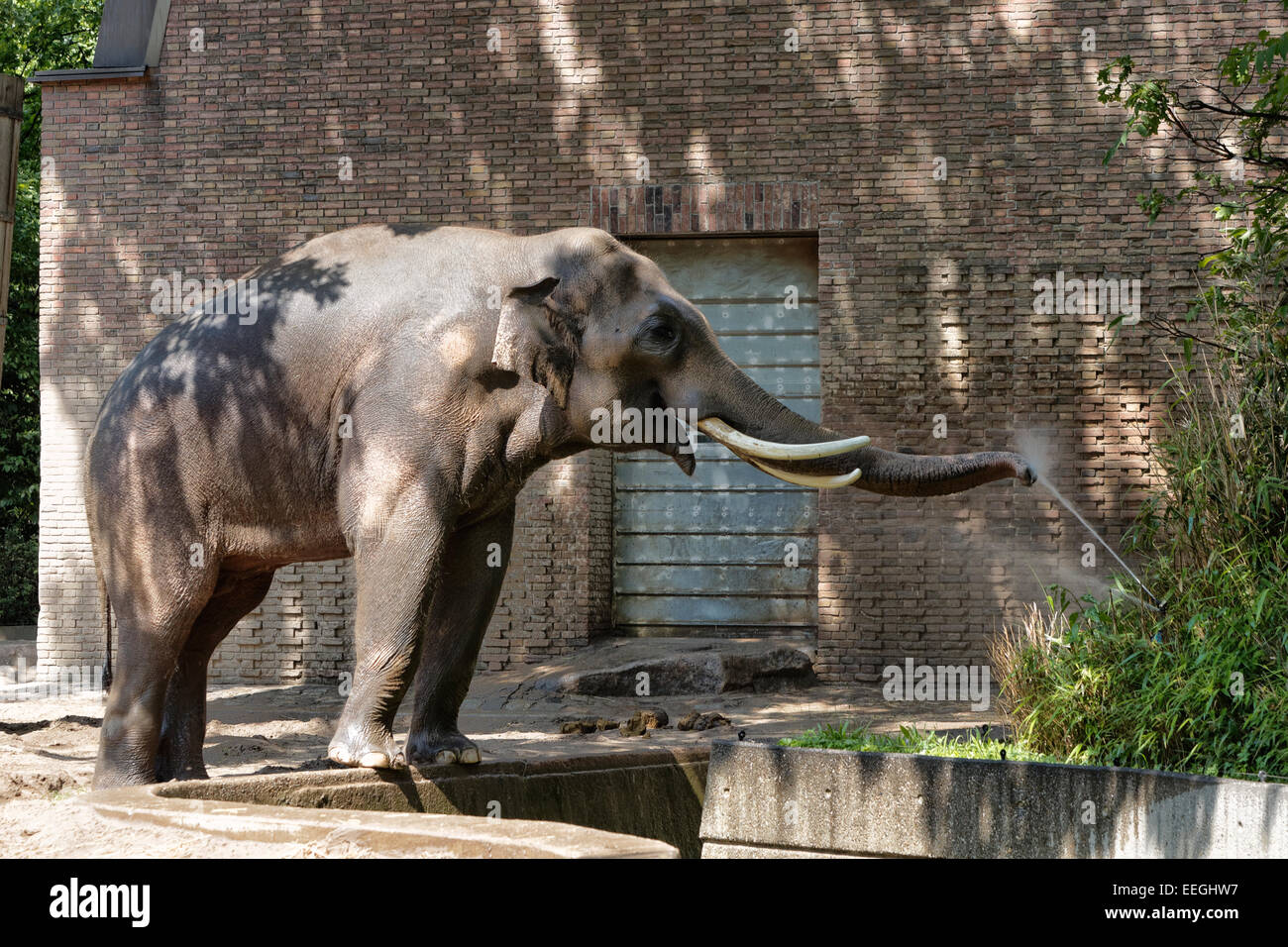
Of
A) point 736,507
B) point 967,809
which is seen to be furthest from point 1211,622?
point 736,507

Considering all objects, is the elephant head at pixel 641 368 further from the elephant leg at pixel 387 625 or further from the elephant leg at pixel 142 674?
the elephant leg at pixel 142 674

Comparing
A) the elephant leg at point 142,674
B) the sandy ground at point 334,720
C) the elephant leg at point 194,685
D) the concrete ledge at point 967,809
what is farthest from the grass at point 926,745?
the elephant leg at point 142,674

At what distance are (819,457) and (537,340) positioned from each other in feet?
3.97

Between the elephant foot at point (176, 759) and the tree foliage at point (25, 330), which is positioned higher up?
the tree foliage at point (25, 330)

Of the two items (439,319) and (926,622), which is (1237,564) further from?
(926,622)

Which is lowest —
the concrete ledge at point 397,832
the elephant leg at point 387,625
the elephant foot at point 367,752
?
the elephant foot at point 367,752

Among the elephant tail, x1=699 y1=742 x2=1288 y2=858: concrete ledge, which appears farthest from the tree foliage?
x1=699 y1=742 x2=1288 y2=858: concrete ledge

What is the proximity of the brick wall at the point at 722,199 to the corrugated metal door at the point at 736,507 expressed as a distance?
0.44 metres

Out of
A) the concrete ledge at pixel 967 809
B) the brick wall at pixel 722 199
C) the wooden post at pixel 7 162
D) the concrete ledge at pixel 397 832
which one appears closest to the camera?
the concrete ledge at pixel 397 832

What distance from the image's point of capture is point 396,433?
17.9 ft

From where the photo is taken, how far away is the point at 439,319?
5645 mm

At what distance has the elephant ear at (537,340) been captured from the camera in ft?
18.4

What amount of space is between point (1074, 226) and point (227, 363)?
30.3 feet

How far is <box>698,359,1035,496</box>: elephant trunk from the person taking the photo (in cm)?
550
